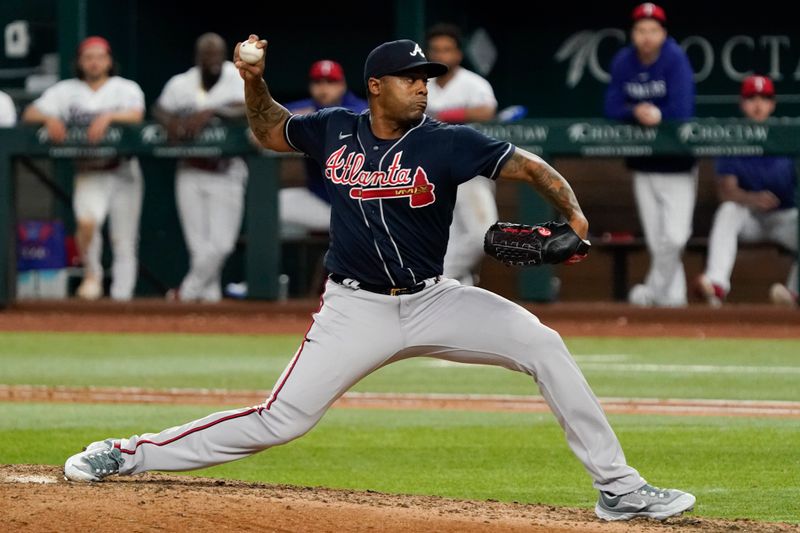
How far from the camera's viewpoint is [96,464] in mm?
5484

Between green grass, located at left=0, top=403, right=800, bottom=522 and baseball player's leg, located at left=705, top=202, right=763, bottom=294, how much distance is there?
505 centimetres

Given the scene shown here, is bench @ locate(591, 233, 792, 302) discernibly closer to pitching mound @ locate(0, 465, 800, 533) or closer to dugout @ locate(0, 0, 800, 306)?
dugout @ locate(0, 0, 800, 306)

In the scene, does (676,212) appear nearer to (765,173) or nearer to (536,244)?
(765,173)

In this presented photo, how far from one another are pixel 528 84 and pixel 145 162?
587cm

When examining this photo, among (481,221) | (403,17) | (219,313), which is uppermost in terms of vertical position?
(403,17)

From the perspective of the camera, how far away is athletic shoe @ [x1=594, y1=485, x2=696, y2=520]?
5.05 metres

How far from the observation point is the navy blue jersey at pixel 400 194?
17.1 feet

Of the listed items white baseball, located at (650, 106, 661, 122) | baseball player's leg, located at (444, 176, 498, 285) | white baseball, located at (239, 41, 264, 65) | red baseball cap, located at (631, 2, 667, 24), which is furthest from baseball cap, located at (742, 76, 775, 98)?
white baseball, located at (239, 41, 264, 65)

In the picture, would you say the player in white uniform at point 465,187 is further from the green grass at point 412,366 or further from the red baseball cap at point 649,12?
the red baseball cap at point 649,12

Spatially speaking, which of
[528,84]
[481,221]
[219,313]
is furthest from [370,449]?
[528,84]

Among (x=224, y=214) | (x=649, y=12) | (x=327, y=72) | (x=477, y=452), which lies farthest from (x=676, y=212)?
(x=477, y=452)

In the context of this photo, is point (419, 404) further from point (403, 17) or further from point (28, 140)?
point (403, 17)

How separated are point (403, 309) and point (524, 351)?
443 millimetres

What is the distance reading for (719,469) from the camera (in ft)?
21.6
